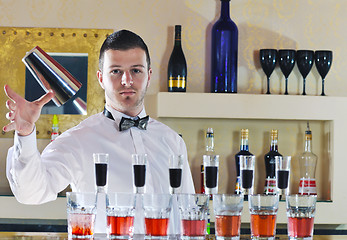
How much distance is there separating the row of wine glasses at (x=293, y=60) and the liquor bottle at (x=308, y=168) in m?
0.32

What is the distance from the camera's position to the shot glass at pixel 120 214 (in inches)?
56.0

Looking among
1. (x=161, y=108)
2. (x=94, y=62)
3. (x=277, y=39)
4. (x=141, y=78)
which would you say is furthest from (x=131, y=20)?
(x=141, y=78)

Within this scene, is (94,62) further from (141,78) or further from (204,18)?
(141,78)

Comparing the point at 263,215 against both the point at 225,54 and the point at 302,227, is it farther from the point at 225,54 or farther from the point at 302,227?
the point at 225,54

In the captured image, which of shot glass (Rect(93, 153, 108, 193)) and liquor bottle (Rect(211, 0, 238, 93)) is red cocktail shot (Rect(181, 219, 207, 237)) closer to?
shot glass (Rect(93, 153, 108, 193))

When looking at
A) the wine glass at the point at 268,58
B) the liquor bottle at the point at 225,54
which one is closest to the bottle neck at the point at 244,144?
the liquor bottle at the point at 225,54

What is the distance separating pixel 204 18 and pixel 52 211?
1.29 m

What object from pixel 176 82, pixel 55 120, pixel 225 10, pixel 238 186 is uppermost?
pixel 225 10

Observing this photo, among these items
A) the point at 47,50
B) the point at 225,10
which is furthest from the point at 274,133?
the point at 47,50

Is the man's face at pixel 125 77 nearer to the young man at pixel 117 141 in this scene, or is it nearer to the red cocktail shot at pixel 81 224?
the young man at pixel 117 141

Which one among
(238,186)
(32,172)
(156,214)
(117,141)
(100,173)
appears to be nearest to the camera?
(156,214)

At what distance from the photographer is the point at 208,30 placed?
3.50 m

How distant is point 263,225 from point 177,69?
78.9 inches

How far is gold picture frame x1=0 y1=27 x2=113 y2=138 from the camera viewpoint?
3461 mm
